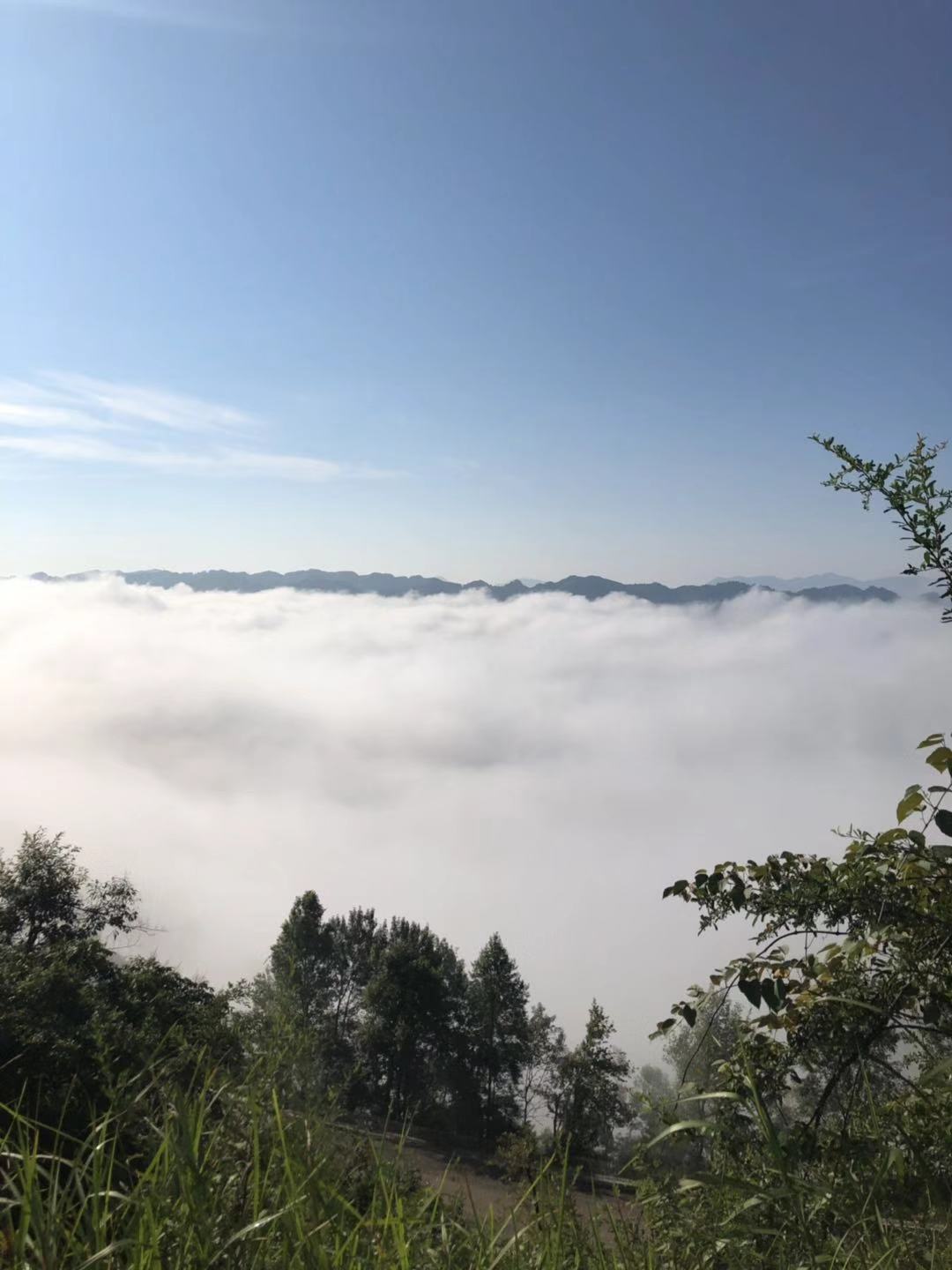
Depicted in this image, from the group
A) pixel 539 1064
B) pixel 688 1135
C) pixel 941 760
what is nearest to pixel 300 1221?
pixel 688 1135

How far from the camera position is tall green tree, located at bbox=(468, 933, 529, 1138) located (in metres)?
54.2

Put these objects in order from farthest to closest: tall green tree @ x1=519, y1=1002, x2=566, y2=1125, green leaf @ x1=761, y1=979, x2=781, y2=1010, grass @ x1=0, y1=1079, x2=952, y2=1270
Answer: tall green tree @ x1=519, y1=1002, x2=566, y2=1125 < green leaf @ x1=761, y1=979, x2=781, y2=1010 < grass @ x1=0, y1=1079, x2=952, y2=1270

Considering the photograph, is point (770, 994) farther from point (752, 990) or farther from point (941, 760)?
point (941, 760)

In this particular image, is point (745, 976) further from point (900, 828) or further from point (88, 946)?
point (88, 946)

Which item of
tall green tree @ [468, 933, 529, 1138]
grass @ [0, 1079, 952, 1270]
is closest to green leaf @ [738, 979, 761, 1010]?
grass @ [0, 1079, 952, 1270]

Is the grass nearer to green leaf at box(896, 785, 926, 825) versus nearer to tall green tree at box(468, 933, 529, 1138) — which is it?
green leaf at box(896, 785, 926, 825)

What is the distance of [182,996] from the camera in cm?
2336

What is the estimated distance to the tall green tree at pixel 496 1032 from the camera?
54156mm

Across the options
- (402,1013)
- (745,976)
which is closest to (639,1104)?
(745,976)

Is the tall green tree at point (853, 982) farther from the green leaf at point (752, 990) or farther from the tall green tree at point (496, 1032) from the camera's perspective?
the tall green tree at point (496, 1032)

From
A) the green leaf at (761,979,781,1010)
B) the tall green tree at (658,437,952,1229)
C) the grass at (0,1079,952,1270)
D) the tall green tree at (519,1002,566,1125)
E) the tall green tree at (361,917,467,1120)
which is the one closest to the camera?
the grass at (0,1079,952,1270)

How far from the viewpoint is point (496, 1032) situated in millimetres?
57188

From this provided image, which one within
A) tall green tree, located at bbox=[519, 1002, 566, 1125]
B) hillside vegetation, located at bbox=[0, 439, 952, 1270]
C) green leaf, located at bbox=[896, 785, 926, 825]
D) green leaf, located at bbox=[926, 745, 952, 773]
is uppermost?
green leaf, located at bbox=[926, 745, 952, 773]

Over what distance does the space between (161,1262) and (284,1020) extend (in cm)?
92
